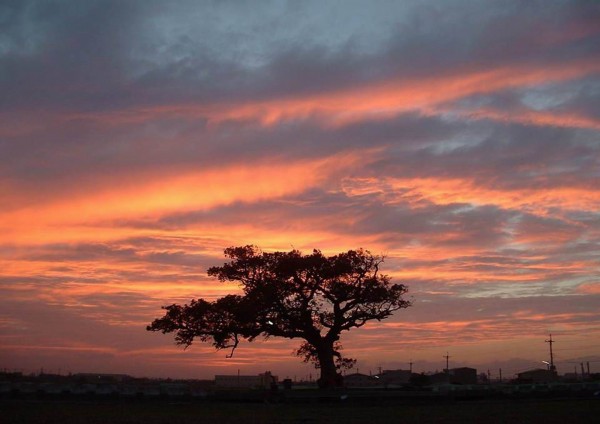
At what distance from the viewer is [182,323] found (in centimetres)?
4906

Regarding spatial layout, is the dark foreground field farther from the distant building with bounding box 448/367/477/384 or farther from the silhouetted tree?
the distant building with bounding box 448/367/477/384

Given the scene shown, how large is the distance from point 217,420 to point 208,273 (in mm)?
25737

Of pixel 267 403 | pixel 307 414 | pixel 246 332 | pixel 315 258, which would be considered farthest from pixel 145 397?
pixel 315 258

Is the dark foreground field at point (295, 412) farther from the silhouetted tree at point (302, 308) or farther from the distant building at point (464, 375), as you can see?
the distant building at point (464, 375)

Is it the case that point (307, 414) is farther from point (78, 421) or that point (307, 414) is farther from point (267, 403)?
point (78, 421)

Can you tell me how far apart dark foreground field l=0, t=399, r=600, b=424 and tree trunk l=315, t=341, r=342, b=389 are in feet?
39.0

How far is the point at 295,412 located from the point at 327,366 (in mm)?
18574

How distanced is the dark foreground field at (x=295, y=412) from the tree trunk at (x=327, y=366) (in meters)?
11.9

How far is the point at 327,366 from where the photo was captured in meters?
48.8

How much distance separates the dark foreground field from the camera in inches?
998

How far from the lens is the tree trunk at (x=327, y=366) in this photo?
4847 centimetres

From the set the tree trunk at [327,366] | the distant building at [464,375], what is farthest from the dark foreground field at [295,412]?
the distant building at [464,375]

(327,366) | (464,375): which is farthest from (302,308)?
(464,375)

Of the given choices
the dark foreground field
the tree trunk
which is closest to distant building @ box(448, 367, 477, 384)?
the tree trunk
